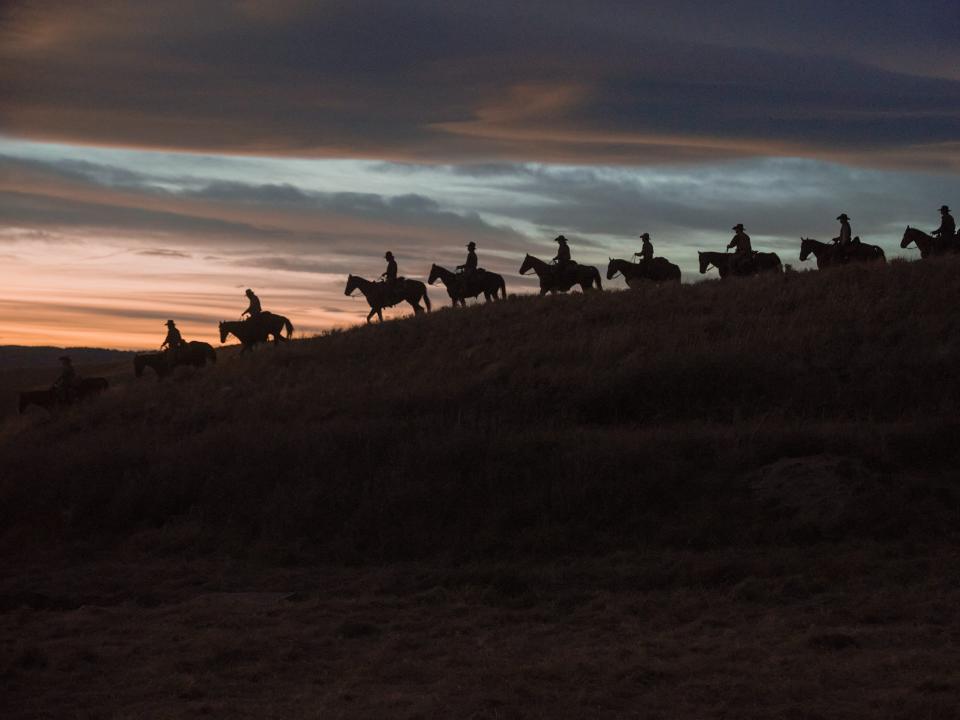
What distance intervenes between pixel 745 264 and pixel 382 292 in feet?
46.0

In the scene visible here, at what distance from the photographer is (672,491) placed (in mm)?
20750

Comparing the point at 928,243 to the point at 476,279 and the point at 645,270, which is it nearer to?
the point at 645,270

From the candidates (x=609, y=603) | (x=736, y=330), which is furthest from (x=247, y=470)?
(x=736, y=330)

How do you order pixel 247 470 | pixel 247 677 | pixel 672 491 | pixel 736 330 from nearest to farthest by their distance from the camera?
pixel 247 677 → pixel 672 491 → pixel 247 470 → pixel 736 330

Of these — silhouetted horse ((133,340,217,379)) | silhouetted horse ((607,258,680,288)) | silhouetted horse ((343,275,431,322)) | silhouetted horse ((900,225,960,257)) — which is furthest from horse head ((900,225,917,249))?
silhouetted horse ((133,340,217,379))

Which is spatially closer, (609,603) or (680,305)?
(609,603)

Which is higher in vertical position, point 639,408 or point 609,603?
point 639,408

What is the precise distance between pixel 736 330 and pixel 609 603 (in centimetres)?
1926

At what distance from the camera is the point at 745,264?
42250mm

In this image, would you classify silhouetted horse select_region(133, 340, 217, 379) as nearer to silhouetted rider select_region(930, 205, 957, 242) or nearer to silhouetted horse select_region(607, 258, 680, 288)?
silhouetted horse select_region(607, 258, 680, 288)

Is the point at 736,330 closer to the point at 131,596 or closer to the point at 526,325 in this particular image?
the point at 526,325

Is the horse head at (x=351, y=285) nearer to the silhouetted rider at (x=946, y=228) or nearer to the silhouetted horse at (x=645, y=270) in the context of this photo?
the silhouetted horse at (x=645, y=270)

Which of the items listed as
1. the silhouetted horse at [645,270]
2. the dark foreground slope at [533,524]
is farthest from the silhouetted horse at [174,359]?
the silhouetted horse at [645,270]

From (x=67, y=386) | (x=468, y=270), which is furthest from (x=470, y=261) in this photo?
(x=67, y=386)
